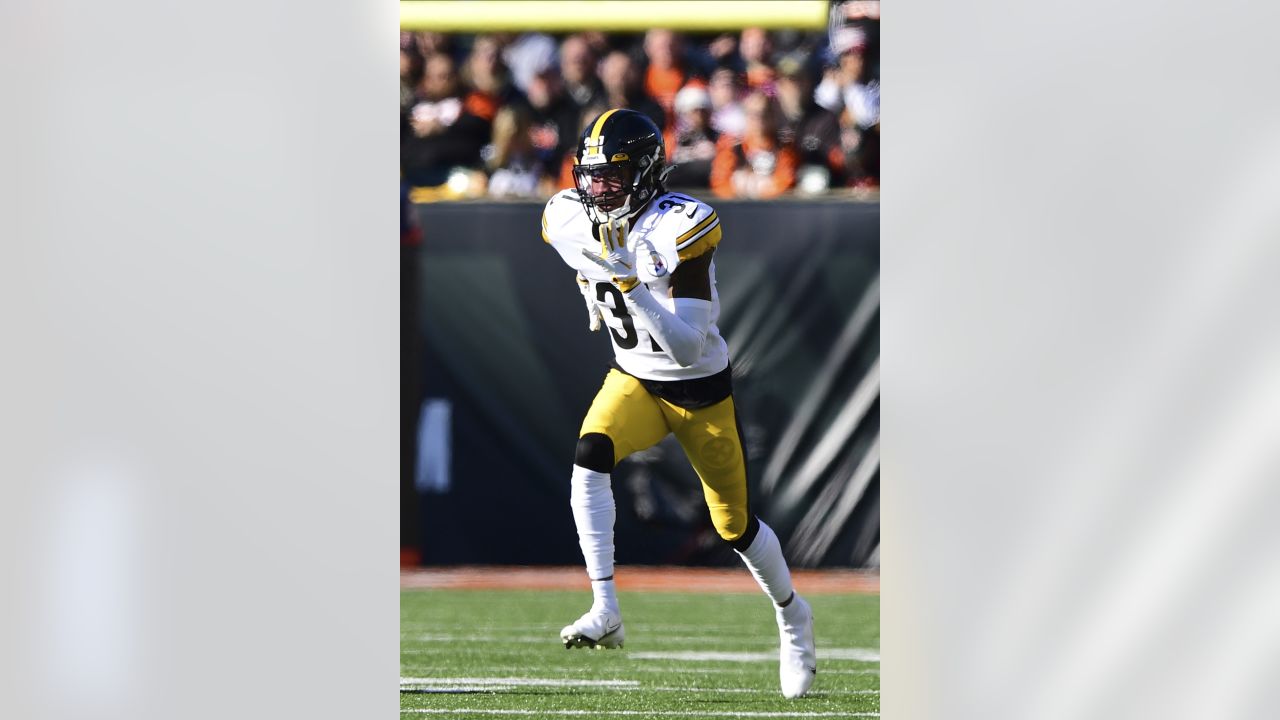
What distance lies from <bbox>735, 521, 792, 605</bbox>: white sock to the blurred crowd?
401 cm

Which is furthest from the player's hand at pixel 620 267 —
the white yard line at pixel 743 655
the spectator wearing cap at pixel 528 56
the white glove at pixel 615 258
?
the spectator wearing cap at pixel 528 56

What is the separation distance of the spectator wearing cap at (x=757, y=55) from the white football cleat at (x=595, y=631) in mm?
5595

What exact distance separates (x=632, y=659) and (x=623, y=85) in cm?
437

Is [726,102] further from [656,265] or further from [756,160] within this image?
[656,265]

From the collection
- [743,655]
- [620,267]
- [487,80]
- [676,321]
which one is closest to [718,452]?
[676,321]

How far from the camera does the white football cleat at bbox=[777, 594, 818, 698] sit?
4473 millimetres
